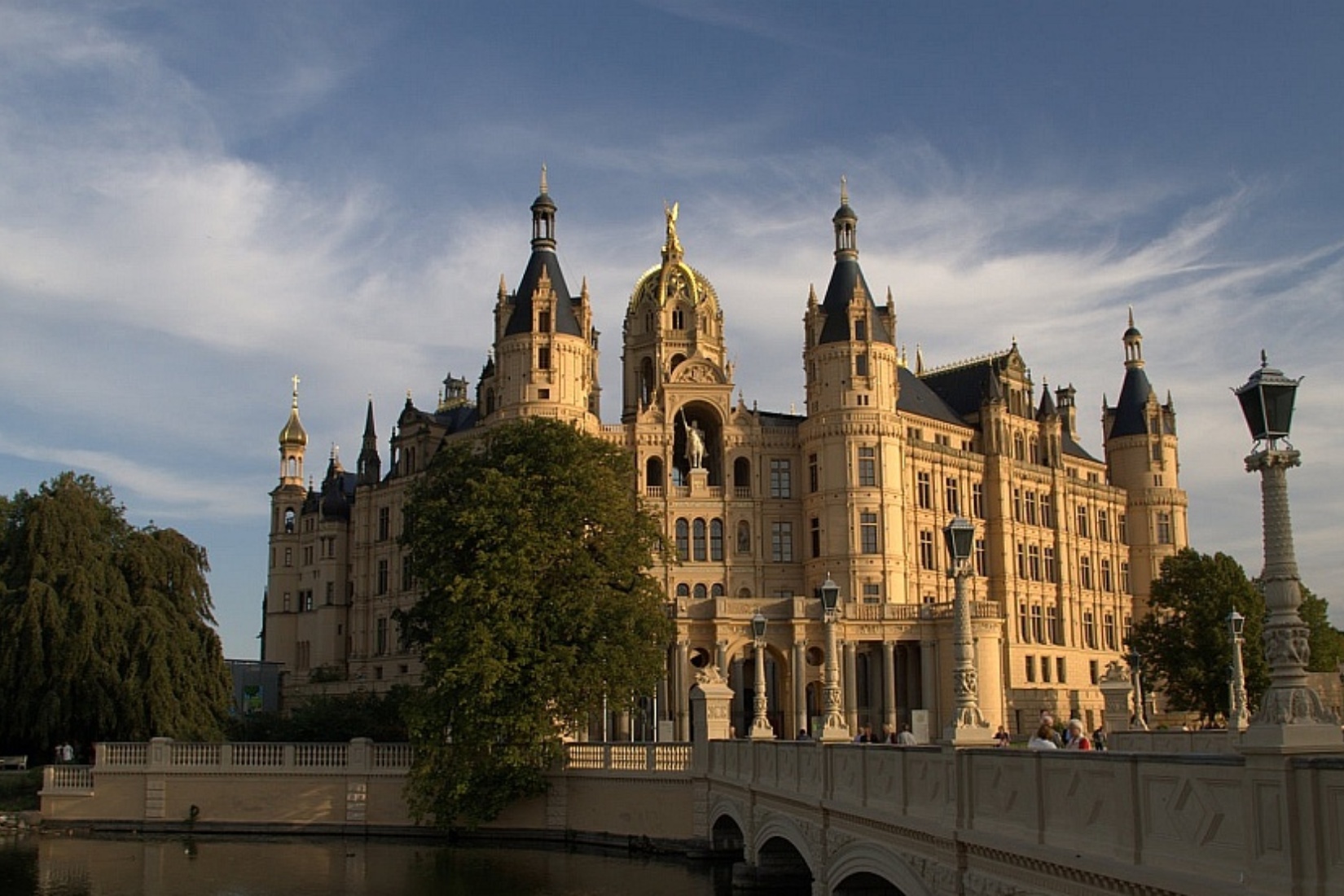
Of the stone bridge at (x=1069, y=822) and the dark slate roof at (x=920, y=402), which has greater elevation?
the dark slate roof at (x=920, y=402)

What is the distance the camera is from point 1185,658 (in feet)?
216

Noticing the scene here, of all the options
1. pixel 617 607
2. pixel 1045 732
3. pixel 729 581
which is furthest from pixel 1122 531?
pixel 1045 732

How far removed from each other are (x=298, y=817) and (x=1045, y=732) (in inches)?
1276

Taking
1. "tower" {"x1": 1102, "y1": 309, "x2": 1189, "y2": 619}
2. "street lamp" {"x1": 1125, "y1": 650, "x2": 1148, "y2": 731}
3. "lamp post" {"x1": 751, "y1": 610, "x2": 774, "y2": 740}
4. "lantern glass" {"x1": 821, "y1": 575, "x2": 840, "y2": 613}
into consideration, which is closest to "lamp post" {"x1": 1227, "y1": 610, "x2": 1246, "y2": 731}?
"street lamp" {"x1": 1125, "y1": 650, "x2": 1148, "y2": 731}

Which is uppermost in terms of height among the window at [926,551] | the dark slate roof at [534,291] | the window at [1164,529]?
the dark slate roof at [534,291]

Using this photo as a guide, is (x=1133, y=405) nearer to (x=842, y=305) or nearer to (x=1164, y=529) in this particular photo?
(x=1164, y=529)

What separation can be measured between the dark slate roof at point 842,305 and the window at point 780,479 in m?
7.09

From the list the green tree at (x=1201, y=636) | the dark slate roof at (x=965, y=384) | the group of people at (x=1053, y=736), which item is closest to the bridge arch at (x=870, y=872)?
the group of people at (x=1053, y=736)

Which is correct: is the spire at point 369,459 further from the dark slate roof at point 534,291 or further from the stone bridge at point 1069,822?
the stone bridge at point 1069,822

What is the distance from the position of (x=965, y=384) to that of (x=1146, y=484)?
16.6 metres

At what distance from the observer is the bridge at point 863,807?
32.1 ft

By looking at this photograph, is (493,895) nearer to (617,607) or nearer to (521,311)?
(617,607)

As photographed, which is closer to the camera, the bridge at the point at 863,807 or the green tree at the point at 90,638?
the bridge at the point at 863,807

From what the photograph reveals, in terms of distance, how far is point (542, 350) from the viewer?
74.9 m
